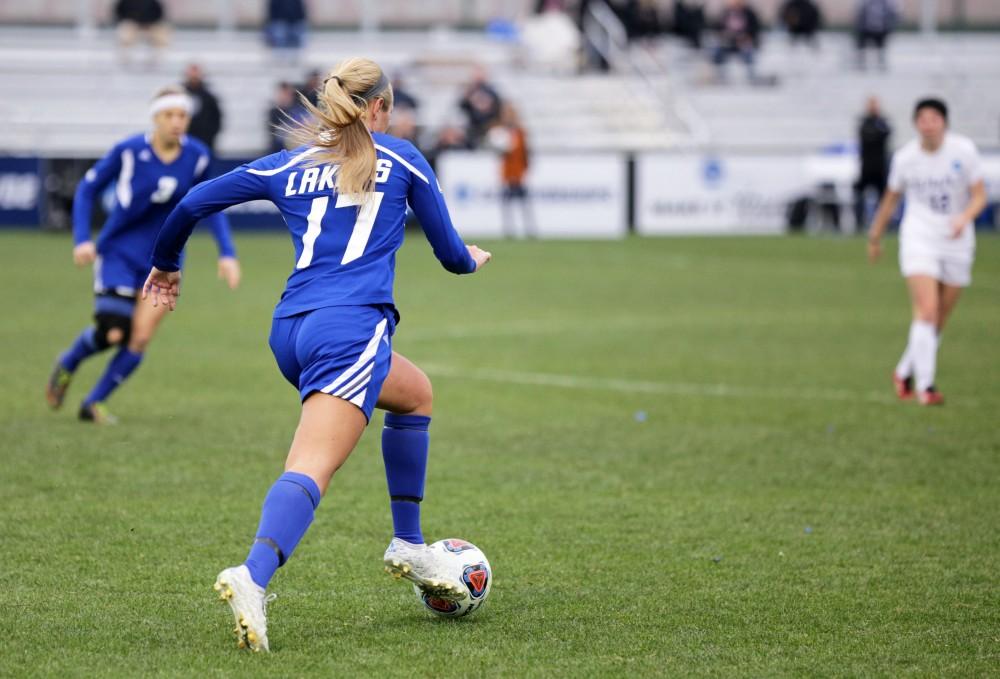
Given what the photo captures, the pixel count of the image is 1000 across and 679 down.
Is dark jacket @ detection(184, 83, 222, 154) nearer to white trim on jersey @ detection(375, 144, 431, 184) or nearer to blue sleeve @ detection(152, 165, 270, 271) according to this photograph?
blue sleeve @ detection(152, 165, 270, 271)

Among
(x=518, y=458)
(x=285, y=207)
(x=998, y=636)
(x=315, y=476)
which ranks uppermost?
(x=285, y=207)

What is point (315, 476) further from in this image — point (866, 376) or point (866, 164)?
point (866, 164)

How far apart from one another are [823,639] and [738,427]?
4.77 metres

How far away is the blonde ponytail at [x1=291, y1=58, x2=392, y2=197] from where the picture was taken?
5.07 m

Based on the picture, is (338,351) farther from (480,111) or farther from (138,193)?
(480,111)

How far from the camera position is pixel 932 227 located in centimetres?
1124

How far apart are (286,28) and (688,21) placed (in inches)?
367

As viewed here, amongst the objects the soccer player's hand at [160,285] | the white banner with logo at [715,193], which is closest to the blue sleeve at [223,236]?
the soccer player's hand at [160,285]

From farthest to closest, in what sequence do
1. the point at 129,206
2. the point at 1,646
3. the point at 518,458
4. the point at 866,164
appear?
the point at 866,164
the point at 129,206
the point at 518,458
the point at 1,646

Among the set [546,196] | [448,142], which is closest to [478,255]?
[448,142]

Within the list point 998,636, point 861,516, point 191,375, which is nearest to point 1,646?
point 998,636

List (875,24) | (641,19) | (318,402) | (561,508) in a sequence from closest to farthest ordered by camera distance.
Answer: (318,402) < (561,508) < (641,19) < (875,24)

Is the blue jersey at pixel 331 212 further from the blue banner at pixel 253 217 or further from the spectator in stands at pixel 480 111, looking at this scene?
the spectator in stands at pixel 480 111

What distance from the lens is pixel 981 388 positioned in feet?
38.6
